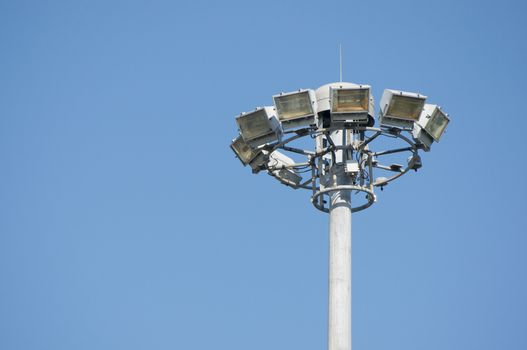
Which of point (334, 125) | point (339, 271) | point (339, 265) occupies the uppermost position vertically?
point (334, 125)

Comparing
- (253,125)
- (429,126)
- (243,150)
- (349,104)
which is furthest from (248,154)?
(429,126)

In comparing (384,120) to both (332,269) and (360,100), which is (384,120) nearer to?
(360,100)

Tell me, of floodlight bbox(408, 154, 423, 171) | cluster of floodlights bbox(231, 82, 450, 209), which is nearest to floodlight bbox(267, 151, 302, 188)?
cluster of floodlights bbox(231, 82, 450, 209)

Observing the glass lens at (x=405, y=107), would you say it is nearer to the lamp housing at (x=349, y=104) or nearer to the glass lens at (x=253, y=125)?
the lamp housing at (x=349, y=104)

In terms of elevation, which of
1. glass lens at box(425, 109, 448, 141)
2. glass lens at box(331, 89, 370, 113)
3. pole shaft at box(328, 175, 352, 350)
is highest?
glass lens at box(425, 109, 448, 141)

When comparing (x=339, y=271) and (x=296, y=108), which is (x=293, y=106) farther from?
(x=339, y=271)

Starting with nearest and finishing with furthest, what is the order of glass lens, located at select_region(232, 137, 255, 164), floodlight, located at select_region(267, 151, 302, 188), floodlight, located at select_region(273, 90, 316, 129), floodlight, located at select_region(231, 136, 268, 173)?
floodlight, located at select_region(273, 90, 316, 129), floodlight, located at select_region(231, 136, 268, 173), glass lens, located at select_region(232, 137, 255, 164), floodlight, located at select_region(267, 151, 302, 188)

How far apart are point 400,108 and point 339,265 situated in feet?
18.4

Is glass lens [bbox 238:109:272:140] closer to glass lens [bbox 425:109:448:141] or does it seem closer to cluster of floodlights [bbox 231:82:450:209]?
cluster of floodlights [bbox 231:82:450:209]

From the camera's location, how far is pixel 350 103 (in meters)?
42.0

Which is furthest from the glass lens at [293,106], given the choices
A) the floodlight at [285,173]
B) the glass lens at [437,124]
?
the glass lens at [437,124]

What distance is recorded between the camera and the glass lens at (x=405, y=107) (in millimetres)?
42094

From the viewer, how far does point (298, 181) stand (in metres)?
45.5

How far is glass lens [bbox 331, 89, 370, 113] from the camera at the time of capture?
41750mm
